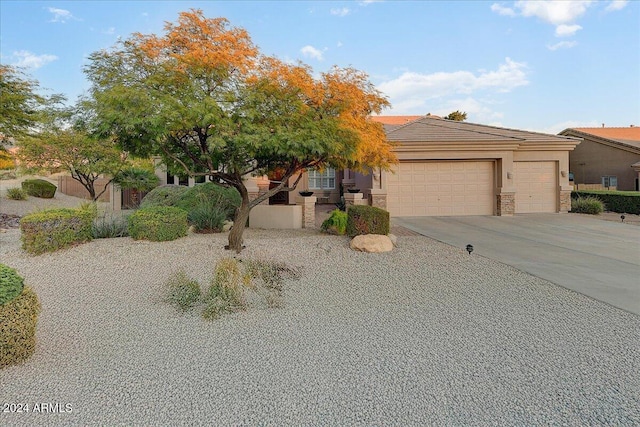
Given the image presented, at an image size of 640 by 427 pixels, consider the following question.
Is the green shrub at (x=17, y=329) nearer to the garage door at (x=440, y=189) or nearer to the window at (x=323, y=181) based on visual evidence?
the garage door at (x=440, y=189)

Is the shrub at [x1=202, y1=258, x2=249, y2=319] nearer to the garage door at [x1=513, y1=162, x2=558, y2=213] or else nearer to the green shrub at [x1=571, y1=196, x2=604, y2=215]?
the garage door at [x1=513, y1=162, x2=558, y2=213]

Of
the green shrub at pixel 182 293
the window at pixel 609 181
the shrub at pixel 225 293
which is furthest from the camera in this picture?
the window at pixel 609 181

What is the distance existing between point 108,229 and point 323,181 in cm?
1466

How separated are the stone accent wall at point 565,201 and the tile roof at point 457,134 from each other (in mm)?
2474

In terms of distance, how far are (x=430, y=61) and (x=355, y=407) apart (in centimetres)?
1495

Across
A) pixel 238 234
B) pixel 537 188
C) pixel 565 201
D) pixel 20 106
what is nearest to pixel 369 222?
pixel 238 234

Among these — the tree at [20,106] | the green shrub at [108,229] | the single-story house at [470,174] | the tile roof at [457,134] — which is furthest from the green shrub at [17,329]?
the tree at [20,106]

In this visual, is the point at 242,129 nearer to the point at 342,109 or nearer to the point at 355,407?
the point at 342,109

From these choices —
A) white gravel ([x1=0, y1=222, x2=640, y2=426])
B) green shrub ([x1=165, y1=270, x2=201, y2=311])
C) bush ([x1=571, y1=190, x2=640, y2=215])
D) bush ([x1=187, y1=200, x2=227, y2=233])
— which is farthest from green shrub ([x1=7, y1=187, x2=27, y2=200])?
bush ([x1=571, y1=190, x2=640, y2=215])

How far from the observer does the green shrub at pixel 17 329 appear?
10.2 feet

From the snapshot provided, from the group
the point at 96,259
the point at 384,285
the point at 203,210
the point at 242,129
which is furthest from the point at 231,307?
the point at 203,210

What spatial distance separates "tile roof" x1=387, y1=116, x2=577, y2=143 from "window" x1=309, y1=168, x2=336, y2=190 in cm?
636

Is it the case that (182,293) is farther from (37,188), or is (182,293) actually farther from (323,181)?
(37,188)

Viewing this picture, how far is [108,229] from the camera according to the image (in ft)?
29.6
